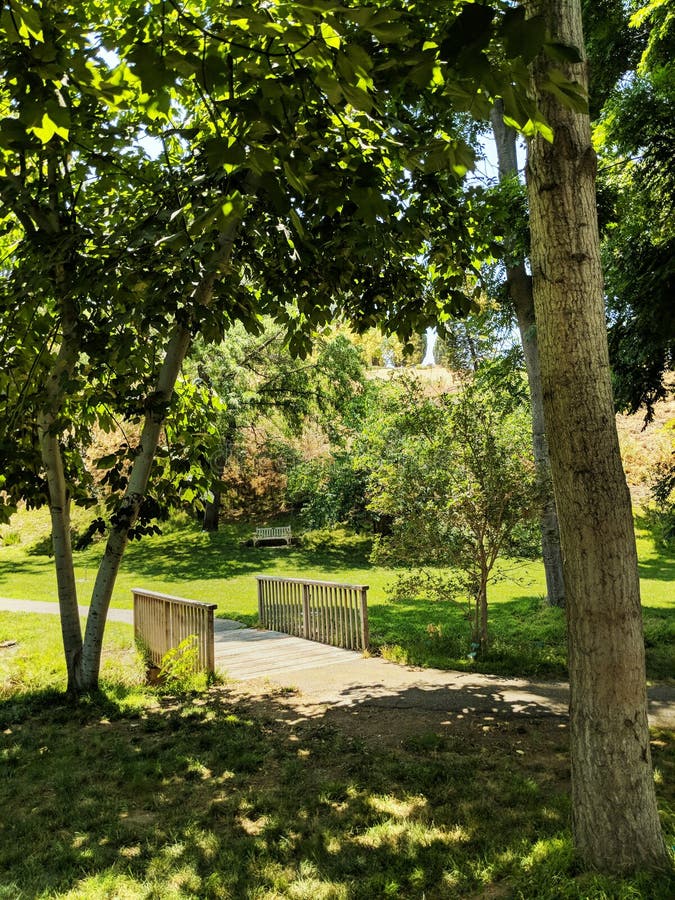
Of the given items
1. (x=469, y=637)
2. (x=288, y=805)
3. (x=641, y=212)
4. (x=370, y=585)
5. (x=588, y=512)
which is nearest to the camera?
(x=588, y=512)

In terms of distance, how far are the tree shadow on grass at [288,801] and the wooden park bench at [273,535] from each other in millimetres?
19366

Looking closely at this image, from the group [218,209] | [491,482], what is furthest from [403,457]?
[218,209]

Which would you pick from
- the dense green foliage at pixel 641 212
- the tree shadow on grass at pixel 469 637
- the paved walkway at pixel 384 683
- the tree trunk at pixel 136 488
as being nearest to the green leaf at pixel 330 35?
the tree trunk at pixel 136 488

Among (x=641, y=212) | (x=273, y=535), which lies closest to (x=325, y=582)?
(x=641, y=212)

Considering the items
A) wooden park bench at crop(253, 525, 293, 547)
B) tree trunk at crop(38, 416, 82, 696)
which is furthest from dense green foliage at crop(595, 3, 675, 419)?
wooden park bench at crop(253, 525, 293, 547)

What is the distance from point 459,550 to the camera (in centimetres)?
905

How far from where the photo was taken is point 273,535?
2630 cm

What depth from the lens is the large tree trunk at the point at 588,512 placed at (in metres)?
3.01

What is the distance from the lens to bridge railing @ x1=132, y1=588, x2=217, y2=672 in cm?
A: 797

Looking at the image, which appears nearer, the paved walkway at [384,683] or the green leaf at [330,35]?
the green leaf at [330,35]

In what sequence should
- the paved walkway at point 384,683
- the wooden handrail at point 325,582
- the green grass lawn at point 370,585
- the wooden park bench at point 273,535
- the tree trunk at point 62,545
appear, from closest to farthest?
the paved walkway at point 384,683
the tree trunk at point 62,545
the green grass lawn at point 370,585
the wooden handrail at point 325,582
the wooden park bench at point 273,535

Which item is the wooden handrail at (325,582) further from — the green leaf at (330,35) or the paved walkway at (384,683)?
the green leaf at (330,35)

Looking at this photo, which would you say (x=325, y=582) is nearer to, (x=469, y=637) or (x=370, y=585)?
(x=469, y=637)

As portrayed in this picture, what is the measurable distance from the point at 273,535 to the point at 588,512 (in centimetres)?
2377
